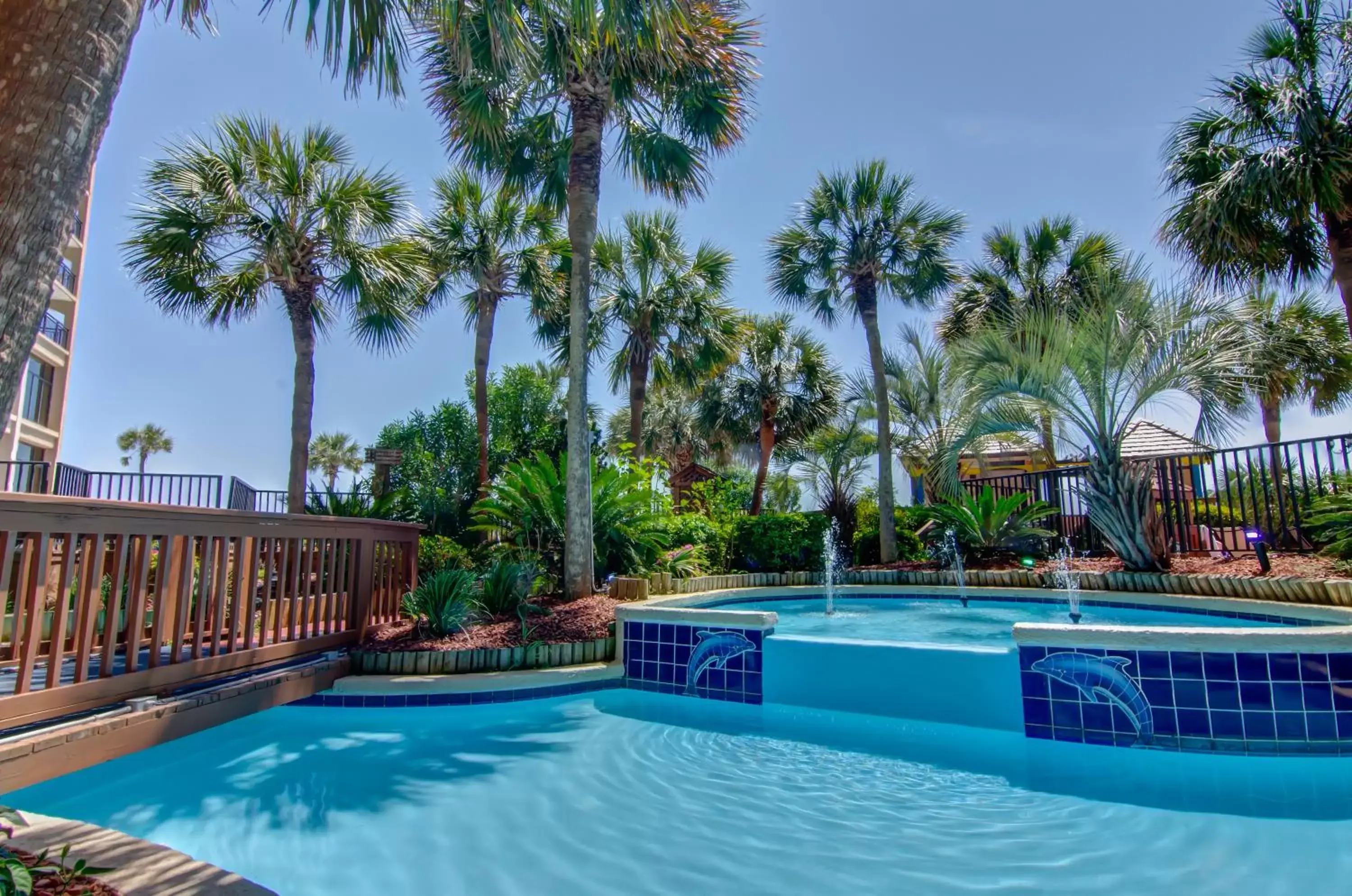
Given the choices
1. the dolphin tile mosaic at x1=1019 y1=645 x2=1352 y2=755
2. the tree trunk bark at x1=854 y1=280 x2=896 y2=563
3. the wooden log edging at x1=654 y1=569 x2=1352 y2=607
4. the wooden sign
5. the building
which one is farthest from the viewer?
the building

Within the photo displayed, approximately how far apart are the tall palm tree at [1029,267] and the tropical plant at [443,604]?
12391 mm

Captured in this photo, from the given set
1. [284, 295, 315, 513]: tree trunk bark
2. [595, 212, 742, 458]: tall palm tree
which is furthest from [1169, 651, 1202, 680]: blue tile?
[595, 212, 742, 458]: tall palm tree

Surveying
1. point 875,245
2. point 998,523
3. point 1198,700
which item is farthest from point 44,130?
point 875,245

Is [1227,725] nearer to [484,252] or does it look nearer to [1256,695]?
[1256,695]

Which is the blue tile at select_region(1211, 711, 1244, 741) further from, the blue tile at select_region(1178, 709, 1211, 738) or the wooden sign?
the wooden sign

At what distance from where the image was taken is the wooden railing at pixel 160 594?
126 inches

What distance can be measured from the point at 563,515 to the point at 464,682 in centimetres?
333

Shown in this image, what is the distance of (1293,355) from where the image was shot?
1217 cm

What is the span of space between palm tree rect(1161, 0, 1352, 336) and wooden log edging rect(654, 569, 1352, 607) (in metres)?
3.92

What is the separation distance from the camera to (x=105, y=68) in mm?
2012

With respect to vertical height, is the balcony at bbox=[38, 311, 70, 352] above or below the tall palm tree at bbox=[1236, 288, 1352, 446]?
above

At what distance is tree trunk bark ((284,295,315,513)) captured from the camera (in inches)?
388

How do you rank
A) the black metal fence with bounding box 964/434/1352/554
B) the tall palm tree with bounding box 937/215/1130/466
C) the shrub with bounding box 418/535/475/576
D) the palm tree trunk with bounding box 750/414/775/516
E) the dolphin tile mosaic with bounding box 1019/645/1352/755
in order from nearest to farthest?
1. the dolphin tile mosaic with bounding box 1019/645/1352/755
2. the black metal fence with bounding box 964/434/1352/554
3. the shrub with bounding box 418/535/475/576
4. the tall palm tree with bounding box 937/215/1130/466
5. the palm tree trunk with bounding box 750/414/775/516

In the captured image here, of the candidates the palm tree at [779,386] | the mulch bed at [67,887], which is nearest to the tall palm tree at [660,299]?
the palm tree at [779,386]
